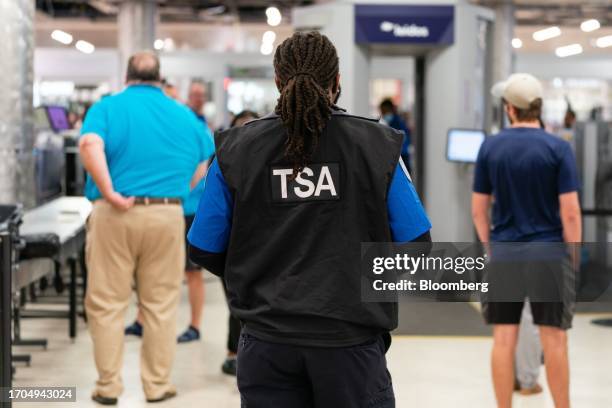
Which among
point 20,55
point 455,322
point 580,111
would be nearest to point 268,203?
point 455,322

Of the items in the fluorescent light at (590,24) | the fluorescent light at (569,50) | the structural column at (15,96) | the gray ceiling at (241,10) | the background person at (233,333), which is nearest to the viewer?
the background person at (233,333)

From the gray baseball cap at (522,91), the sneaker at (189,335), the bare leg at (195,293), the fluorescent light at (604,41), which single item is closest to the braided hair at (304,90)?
the gray baseball cap at (522,91)

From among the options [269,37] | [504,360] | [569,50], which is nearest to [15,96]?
[504,360]

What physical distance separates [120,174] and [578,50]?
25.5 meters

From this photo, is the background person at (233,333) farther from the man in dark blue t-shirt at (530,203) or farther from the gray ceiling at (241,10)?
the gray ceiling at (241,10)

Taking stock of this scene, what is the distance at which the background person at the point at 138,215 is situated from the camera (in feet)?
14.7

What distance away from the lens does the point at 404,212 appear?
7.04 feet

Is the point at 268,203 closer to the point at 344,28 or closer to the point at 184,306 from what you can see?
the point at 184,306

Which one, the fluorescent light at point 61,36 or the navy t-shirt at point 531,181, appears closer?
the navy t-shirt at point 531,181

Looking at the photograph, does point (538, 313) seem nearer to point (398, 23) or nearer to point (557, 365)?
point (557, 365)

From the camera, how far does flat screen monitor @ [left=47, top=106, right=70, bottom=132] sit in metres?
9.24

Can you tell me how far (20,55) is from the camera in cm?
668

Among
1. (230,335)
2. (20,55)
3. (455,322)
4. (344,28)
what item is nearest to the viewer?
(455,322)

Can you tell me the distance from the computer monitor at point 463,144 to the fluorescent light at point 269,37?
17791 millimetres
